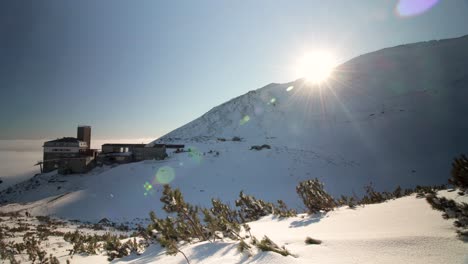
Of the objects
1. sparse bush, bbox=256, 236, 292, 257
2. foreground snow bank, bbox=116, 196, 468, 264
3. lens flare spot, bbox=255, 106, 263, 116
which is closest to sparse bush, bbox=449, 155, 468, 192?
foreground snow bank, bbox=116, 196, 468, 264

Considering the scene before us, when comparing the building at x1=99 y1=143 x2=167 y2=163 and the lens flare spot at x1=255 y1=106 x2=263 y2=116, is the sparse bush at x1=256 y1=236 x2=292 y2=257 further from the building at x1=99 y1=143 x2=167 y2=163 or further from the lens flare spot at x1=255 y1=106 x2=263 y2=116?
the lens flare spot at x1=255 y1=106 x2=263 y2=116

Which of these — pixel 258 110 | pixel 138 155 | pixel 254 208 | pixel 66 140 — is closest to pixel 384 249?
pixel 254 208

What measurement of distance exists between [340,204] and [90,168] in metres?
33.4

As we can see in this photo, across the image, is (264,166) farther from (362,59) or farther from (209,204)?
(362,59)

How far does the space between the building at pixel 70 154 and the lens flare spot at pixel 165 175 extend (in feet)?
38.9

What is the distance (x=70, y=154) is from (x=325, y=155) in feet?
132

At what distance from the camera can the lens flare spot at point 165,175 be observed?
910 inches

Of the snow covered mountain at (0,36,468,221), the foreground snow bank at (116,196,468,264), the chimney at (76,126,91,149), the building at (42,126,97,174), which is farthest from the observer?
the chimney at (76,126,91,149)

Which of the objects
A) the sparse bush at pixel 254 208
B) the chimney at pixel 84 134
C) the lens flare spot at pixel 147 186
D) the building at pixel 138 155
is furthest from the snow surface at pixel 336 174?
the chimney at pixel 84 134

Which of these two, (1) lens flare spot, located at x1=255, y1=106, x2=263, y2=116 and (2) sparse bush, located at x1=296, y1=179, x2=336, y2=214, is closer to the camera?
(2) sparse bush, located at x1=296, y1=179, x2=336, y2=214

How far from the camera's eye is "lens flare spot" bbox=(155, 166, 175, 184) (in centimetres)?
2311

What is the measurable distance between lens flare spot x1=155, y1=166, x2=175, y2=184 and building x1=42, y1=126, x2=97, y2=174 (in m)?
11.9

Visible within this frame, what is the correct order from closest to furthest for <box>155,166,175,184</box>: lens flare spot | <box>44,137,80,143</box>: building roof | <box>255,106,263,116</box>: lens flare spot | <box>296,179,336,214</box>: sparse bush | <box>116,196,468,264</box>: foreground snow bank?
<box>116,196,468,264</box>: foreground snow bank → <box>296,179,336,214</box>: sparse bush → <box>155,166,175,184</box>: lens flare spot → <box>44,137,80,143</box>: building roof → <box>255,106,263,116</box>: lens flare spot

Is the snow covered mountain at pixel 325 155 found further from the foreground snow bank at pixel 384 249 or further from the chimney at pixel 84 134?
the foreground snow bank at pixel 384 249
